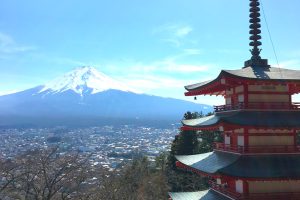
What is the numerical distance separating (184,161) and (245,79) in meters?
5.58

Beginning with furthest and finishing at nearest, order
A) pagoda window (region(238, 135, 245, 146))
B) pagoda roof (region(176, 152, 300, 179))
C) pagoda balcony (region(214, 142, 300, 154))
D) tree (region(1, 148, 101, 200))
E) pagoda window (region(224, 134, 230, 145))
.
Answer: tree (region(1, 148, 101, 200)) < pagoda window (region(224, 134, 230, 145)) < pagoda window (region(238, 135, 245, 146)) < pagoda balcony (region(214, 142, 300, 154)) < pagoda roof (region(176, 152, 300, 179))

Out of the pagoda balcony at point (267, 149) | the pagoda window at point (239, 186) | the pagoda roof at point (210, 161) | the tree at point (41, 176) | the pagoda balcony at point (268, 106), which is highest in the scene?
the pagoda balcony at point (268, 106)

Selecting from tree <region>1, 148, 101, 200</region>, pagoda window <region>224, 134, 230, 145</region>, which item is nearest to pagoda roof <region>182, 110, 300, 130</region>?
pagoda window <region>224, 134, 230, 145</region>

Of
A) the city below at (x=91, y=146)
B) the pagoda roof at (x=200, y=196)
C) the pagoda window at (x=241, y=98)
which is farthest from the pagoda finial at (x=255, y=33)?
the city below at (x=91, y=146)

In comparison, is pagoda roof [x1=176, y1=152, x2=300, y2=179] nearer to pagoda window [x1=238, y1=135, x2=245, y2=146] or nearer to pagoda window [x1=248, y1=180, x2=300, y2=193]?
pagoda window [x1=238, y1=135, x2=245, y2=146]

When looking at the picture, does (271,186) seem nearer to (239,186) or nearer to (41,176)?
(239,186)

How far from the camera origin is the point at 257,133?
15.0 m

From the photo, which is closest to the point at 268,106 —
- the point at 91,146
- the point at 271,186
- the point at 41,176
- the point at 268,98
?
the point at 268,98

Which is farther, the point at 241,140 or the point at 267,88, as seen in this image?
the point at 267,88

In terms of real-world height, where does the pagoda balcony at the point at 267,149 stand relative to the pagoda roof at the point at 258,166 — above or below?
above

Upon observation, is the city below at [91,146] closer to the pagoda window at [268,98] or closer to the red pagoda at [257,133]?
the red pagoda at [257,133]

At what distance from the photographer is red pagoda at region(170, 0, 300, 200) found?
14038 mm

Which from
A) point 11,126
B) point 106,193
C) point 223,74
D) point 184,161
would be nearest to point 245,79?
point 223,74

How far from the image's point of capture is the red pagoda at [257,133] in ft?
46.1
